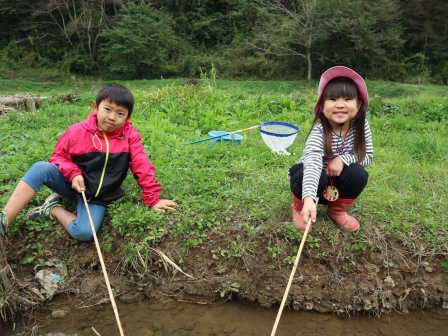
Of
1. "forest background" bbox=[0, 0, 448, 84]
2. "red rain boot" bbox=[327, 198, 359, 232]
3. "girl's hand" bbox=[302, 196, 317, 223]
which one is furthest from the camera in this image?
"forest background" bbox=[0, 0, 448, 84]

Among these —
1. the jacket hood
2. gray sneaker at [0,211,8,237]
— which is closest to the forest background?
the jacket hood

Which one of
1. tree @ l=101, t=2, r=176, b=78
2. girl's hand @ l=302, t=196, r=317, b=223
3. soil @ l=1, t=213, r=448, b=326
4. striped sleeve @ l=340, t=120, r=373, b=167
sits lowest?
soil @ l=1, t=213, r=448, b=326

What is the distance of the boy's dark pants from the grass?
12.4 inches

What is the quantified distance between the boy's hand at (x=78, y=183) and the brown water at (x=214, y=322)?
0.83 meters

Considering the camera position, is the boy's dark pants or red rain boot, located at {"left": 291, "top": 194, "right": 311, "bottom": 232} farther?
red rain boot, located at {"left": 291, "top": 194, "right": 311, "bottom": 232}

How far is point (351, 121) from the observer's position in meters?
2.78

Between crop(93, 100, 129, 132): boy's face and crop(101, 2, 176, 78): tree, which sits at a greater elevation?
crop(101, 2, 176, 78): tree

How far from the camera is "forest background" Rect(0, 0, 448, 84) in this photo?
56.2 ft

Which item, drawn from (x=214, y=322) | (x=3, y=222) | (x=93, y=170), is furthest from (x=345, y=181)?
(x=3, y=222)

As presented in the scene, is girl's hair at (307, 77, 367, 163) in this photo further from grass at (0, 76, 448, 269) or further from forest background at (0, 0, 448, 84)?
forest background at (0, 0, 448, 84)

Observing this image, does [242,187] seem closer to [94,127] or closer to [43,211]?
[94,127]

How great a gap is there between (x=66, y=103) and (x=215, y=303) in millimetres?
5139

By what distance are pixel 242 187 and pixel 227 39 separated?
64.9ft

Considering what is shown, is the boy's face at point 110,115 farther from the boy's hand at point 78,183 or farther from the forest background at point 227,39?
the forest background at point 227,39
